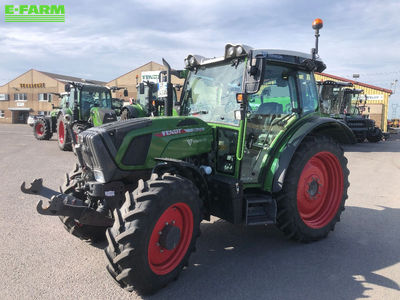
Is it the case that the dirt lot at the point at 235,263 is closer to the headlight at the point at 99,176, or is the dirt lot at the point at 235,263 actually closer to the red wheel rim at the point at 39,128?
the headlight at the point at 99,176

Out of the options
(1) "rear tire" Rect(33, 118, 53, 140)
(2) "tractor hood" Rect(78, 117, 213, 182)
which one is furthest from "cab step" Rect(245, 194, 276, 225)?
(1) "rear tire" Rect(33, 118, 53, 140)

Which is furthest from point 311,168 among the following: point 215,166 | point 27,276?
point 27,276

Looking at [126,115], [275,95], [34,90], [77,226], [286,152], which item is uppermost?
[34,90]

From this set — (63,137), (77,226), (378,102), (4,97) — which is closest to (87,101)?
(63,137)

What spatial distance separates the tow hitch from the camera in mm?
2777

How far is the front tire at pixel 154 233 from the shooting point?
2596mm

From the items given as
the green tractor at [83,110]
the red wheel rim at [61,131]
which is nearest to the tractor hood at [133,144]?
the green tractor at [83,110]

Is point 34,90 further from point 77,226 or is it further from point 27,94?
point 77,226

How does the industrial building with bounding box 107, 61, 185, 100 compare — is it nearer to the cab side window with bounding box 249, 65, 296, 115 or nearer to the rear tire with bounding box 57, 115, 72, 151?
the rear tire with bounding box 57, 115, 72, 151

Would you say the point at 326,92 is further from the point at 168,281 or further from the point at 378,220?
the point at 168,281

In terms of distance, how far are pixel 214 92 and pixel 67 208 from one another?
2112 millimetres

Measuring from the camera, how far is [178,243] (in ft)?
9.94

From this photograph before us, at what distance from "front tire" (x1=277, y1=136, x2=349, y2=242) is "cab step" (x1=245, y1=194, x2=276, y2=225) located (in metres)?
0.13

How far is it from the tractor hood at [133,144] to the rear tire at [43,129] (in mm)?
13738
